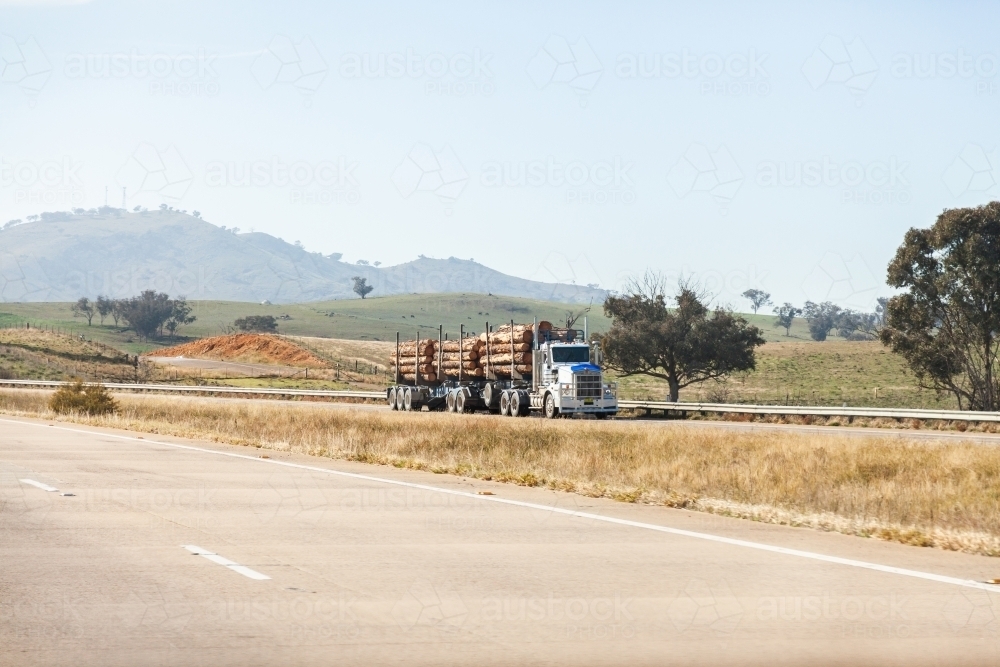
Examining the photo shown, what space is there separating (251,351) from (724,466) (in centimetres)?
10707

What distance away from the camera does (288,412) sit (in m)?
45.7

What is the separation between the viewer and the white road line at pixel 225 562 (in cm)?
1066

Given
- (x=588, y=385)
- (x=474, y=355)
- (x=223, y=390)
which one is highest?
(x=474, y=355)

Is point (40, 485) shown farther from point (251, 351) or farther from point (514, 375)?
point (251, 351)

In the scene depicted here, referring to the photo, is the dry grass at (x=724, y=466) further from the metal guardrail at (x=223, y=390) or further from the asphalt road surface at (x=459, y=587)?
the metal guardrail at (x=223, y=390)

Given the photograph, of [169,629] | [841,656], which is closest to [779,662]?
[841,656]

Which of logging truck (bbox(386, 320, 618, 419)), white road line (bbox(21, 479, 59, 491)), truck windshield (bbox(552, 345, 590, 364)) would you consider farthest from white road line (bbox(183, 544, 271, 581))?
truck windshield (bbox(552, 345, 590, 364))

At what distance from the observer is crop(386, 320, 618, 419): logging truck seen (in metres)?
48.2

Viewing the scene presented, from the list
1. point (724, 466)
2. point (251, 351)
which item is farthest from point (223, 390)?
point (724, 466)

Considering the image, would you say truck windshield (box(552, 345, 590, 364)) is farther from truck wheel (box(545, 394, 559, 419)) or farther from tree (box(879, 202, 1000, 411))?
tree (box(879, 202, 1000, 411))

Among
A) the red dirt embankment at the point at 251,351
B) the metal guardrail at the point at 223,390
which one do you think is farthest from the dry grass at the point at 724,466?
the red dirt embankment at the point at 251,351

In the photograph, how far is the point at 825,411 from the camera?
45562 mm

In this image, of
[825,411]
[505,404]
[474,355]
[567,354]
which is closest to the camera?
[825,411]

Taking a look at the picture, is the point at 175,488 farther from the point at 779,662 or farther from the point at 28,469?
the point at 779,662
